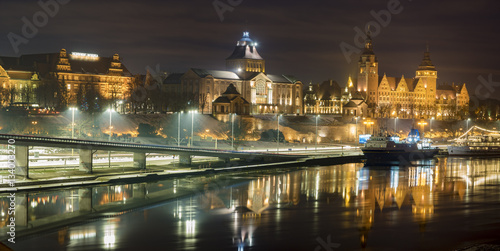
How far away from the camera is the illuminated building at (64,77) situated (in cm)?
11694

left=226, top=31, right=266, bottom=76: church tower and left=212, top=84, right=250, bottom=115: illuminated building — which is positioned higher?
left=226, top=31, right=266, bottom=76: church tower

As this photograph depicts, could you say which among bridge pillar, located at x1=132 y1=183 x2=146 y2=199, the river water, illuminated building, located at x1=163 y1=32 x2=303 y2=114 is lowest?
the river water

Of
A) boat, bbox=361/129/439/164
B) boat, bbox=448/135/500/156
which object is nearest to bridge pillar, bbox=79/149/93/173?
boat, bbox=361/129/439/164

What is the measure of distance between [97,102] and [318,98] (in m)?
74.3

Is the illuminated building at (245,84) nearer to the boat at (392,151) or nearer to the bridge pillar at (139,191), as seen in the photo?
the boat at (392,151)

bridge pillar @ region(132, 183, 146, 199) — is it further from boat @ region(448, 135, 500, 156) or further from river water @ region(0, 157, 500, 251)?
boat @ region(448, 135, 500, 156)

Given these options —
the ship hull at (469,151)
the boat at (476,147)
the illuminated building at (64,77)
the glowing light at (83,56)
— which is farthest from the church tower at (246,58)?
the ship hull at (469,151)

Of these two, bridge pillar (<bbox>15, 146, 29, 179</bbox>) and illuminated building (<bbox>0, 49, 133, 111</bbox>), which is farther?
illuminated building (<bbox>0, 49, 133, 111</bbox>)

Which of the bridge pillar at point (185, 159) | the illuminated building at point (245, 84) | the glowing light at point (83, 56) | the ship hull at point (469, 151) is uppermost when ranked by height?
the glowing light at point (83, 56)

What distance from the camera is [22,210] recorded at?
140 feet

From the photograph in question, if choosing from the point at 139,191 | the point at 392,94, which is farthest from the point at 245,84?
the point at 139,191

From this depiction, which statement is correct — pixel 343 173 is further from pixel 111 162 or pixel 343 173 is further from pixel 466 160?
pixel 466 160

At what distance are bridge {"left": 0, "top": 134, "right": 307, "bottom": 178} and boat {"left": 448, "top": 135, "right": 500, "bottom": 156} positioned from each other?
38539 millimetres

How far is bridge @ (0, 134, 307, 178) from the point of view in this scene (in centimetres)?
5325
